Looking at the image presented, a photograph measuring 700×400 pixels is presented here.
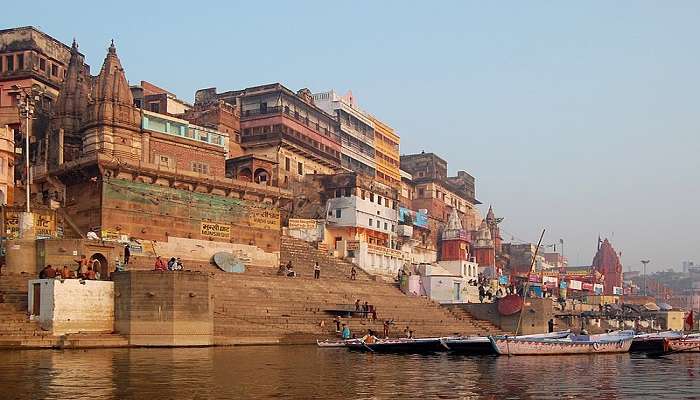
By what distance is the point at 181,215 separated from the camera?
1594 inches

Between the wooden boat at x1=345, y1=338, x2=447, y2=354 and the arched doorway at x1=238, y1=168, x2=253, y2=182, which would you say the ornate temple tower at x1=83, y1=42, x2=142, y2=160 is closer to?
the arched doorway at x1=238, y1=168, x2=253, y2=182

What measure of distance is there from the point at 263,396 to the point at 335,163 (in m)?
52.5

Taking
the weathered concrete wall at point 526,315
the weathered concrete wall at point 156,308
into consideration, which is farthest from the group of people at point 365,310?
the weathered concrete wall at point 526,315

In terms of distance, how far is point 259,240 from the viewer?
146 ft

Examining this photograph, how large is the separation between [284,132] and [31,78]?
18285 mm

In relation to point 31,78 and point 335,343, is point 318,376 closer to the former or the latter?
point 335,343

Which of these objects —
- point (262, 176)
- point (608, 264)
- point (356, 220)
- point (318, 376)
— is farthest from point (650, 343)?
point (608, 264)

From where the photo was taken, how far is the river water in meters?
15.6

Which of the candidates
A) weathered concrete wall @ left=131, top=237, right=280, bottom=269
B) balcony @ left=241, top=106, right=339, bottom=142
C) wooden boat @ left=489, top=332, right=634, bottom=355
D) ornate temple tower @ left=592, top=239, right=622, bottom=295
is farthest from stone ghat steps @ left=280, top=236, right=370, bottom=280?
ornate temple tower @ left=592, top=239, right=622, bottom=295

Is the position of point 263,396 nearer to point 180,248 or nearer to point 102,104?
point 180,248

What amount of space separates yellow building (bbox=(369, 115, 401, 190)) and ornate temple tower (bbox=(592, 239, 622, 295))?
2498 inches

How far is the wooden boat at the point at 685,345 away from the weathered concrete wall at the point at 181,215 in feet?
72.8

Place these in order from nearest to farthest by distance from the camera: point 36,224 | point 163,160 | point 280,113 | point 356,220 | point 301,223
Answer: point 36,224 < point 163,160 < point 301,223 < point 356,220 < point 280,113

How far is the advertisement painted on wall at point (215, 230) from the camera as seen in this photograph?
41531 mm
